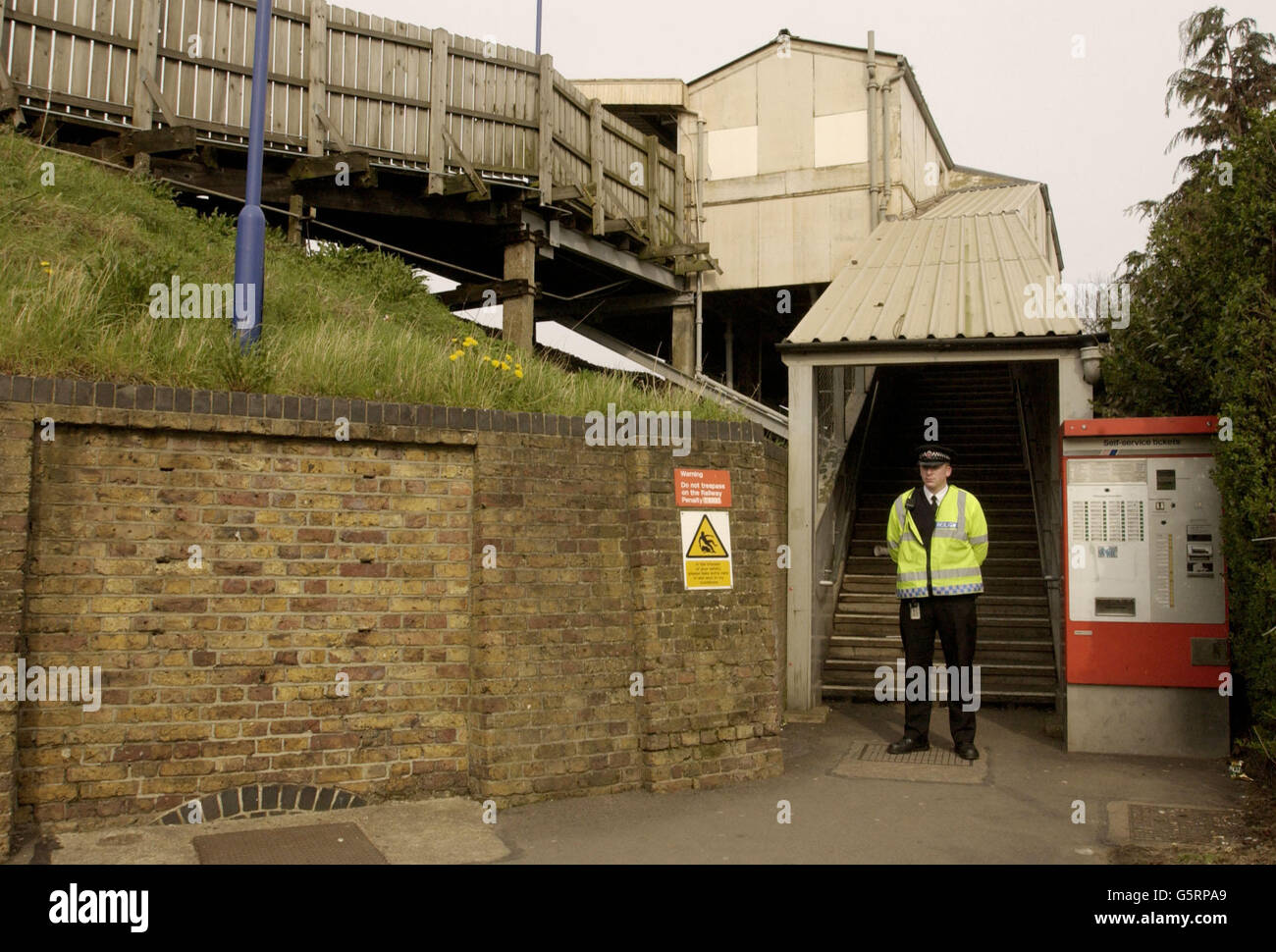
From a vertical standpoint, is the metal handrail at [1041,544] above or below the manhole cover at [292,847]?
above

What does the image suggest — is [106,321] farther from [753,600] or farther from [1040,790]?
[1040,790]

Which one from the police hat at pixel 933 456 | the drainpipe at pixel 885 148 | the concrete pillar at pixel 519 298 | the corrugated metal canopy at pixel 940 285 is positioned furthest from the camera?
the drainpipe at pixel 885 148

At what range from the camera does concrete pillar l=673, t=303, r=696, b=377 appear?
1712 centimetres

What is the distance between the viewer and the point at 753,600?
7.61 meters

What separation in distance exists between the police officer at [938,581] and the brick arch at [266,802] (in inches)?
160

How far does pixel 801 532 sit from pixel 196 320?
5473 mm

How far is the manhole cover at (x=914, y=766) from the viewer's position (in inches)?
294

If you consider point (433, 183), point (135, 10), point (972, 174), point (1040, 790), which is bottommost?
point (1040, 790)

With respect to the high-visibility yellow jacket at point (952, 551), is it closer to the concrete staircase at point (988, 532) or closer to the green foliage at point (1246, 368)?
the green foliage at point (1246, 368)

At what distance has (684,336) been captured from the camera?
1727 centimetres

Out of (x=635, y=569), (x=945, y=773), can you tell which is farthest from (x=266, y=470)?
(x=945, y=773)

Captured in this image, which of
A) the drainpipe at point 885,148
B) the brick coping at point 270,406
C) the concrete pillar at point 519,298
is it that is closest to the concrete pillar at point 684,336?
the drainpipe at point 885,148

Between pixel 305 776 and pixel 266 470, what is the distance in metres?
1.72

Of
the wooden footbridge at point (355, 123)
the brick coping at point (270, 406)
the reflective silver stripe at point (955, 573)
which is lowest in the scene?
the reflective silver stripe at point (955, 573)
